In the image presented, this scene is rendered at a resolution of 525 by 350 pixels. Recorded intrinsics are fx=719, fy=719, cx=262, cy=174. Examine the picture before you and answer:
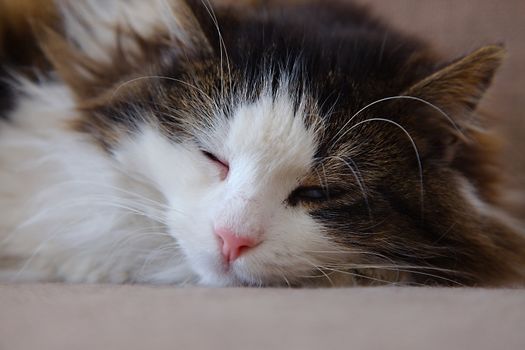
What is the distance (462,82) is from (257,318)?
516 mm

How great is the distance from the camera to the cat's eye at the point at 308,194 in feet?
3.35

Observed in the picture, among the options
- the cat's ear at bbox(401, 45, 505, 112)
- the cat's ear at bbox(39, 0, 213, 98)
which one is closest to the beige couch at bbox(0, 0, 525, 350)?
the cat's ear at bbox(401, 45, 505, 112)

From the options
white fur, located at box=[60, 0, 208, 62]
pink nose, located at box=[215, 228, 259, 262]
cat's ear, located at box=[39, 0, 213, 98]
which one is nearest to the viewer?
pink nose, located at box=[215, 228, 259, 262]

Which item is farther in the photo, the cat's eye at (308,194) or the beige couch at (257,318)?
the cat's eye at (308,194)

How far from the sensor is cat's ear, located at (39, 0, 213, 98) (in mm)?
1146

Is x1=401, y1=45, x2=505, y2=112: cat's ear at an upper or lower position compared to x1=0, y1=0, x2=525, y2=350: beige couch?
upper

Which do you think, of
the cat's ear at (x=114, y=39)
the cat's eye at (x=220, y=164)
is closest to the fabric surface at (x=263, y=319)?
the cat's eye at (x=220, y=164)

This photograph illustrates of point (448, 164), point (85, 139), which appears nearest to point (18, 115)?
point (85, 139)

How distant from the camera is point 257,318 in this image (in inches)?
29.7

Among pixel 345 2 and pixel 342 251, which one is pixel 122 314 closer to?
pixel 342 251

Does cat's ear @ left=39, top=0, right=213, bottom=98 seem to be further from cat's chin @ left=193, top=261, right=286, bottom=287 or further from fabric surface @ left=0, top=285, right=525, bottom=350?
fabric surface @ left=0, top=285, right=525, bottom=350

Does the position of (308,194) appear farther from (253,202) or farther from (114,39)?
(114,39)

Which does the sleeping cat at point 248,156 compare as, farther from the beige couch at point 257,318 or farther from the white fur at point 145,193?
the beige couch at point 257,318

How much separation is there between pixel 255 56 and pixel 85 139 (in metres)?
0.34
